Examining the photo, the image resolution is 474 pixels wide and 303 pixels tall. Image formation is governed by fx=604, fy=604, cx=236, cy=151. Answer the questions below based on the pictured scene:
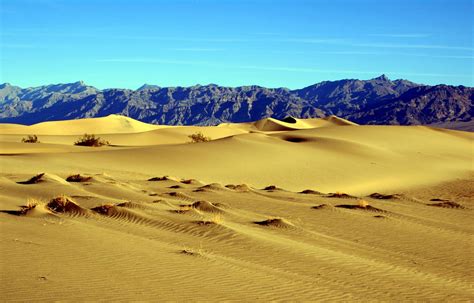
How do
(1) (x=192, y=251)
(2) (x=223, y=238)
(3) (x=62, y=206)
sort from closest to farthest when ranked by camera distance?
(1) (x=192, y=251) → (2) (x=223, y=238) → (3) (x=62, y=206)

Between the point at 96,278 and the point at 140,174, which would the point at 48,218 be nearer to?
the point at 96,278

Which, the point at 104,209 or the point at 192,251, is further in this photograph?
the point at 104,209

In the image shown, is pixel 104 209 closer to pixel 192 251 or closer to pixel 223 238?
pixel 223 238

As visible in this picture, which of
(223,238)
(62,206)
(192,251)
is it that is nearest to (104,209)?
(62,206)

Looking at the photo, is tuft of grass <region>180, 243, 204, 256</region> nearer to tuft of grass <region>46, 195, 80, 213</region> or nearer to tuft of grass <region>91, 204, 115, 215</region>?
tuft of grass <region>91, 204, 115, 215</region>

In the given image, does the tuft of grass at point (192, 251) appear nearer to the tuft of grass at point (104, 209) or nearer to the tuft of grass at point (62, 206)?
the tuft of grass at point (104, 209)

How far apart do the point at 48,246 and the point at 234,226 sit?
A: 4612 mm

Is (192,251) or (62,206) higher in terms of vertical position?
(62,206)

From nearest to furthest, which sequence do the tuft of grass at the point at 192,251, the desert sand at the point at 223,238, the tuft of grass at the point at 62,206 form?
the desert sand at the point at 223,238, the tuft of grass at the point at 192,251, the tuft of grass at the point at 62,206

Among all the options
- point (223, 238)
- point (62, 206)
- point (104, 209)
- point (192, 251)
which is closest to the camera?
point (192, 251)

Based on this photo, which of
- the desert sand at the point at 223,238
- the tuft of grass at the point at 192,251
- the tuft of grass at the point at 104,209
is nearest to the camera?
the desert sand at the point at 223,238

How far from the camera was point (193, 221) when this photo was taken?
1375 centimetres

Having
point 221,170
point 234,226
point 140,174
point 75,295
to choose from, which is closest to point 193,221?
point 234,226

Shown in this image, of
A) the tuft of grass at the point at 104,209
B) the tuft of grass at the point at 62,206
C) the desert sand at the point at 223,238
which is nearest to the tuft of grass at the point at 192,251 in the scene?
the desert sand at the point at 223,238
